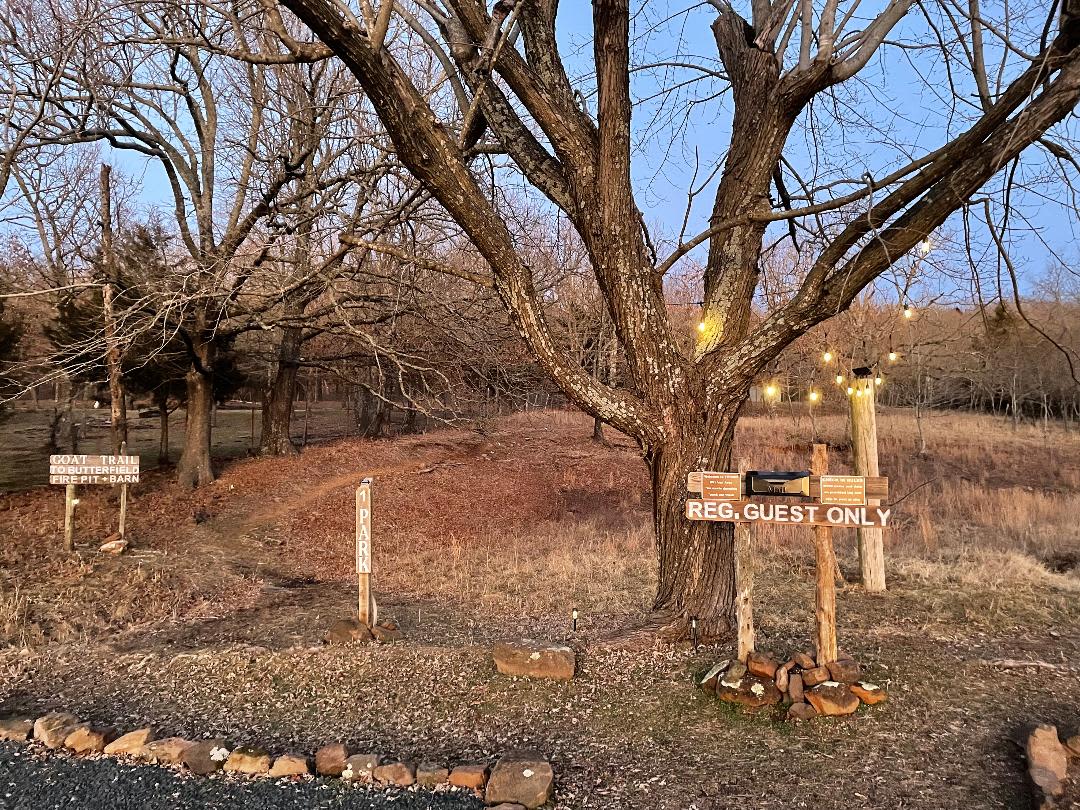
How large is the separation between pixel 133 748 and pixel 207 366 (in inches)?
517

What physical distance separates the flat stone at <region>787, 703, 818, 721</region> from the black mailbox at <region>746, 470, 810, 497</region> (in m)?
1.32

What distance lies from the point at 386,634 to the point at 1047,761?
16.2 feet

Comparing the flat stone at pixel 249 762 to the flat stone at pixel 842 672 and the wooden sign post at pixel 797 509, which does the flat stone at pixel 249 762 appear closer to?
the wooden sign post at pixel 797 509

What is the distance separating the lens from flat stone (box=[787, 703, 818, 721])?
397 centimetres

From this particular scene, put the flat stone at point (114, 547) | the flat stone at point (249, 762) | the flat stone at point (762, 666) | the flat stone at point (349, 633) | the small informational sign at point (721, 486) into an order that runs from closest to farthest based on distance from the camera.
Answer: the flat stone at point (249, 762) < the flat stone at point (762, 666) < the small informational sign at point (721, 486) < the flat stone at point (349, 633) < the flat stone at point (114, 547)

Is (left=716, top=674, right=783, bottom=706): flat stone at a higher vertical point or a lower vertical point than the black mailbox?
lower

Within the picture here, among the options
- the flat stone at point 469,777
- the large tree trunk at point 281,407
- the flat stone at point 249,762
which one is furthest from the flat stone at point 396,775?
the large tree trunk at point 281,407

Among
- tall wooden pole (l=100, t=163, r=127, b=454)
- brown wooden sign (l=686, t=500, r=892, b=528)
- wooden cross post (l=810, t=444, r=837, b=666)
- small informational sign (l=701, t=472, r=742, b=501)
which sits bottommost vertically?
wooden cross post (l=810, t=444, r=837, b=666)

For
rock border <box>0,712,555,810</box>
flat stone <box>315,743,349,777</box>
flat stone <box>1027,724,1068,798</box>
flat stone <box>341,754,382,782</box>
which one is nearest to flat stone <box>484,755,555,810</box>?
rock border <box>0,712,555,810</box>

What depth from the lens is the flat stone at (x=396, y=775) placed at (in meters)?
3.47

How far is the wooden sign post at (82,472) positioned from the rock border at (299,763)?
619 cm

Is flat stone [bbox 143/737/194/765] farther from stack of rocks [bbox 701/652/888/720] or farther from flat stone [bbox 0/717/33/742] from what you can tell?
stack of rocks [bbox 701/652/888/720]

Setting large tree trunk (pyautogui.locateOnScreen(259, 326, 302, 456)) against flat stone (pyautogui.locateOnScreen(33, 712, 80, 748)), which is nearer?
flat stone (pyautogui.locateOnScreen(33, 712, 80, 748))

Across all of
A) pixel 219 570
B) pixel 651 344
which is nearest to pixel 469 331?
pixel 219 570
